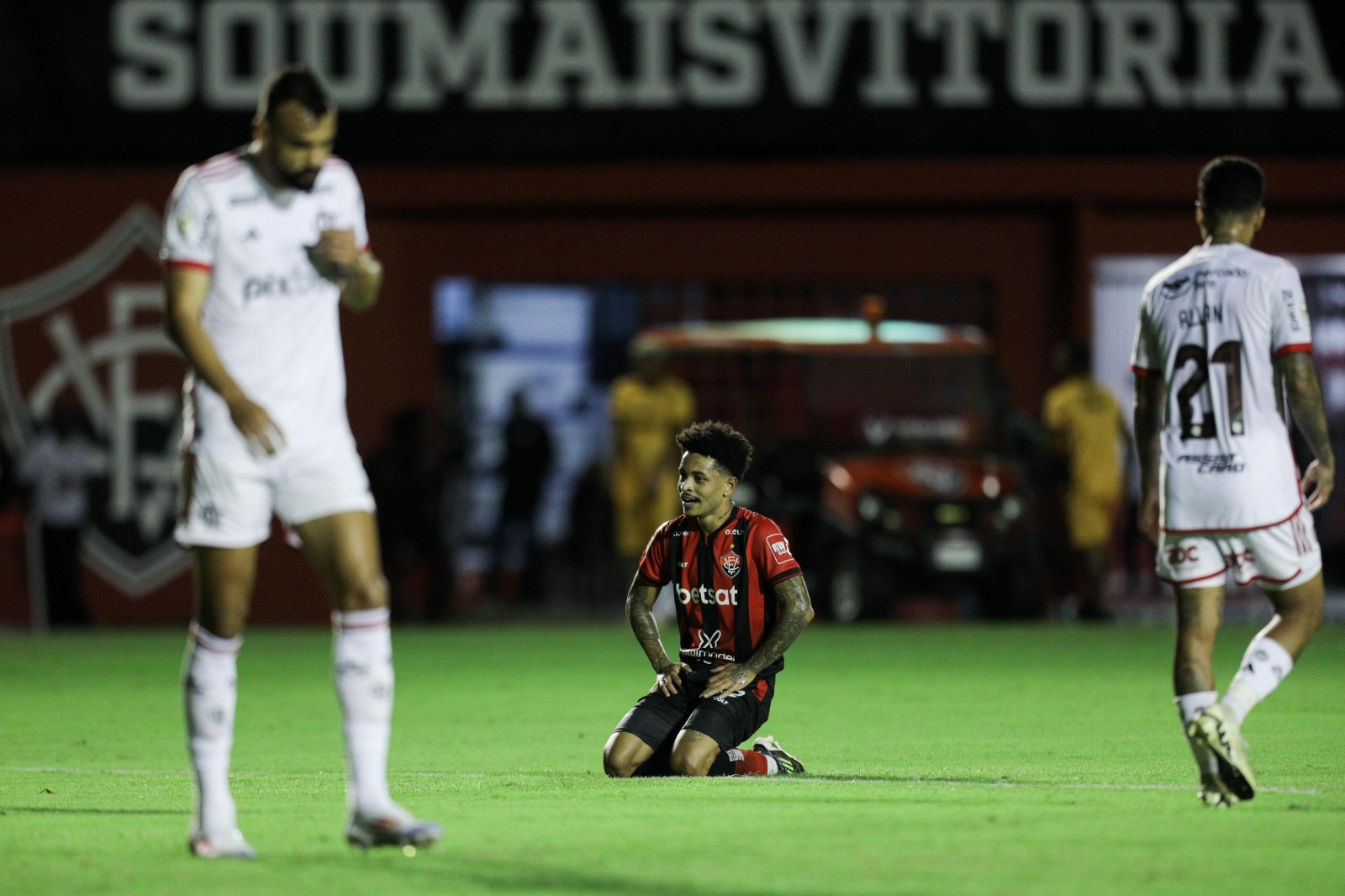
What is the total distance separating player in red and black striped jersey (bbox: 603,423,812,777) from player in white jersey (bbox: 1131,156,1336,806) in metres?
1.64

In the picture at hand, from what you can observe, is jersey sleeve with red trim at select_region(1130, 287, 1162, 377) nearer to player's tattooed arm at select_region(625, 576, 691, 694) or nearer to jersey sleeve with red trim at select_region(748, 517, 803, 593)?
jersey sleeve with red trim at select_region(748, 517, 803, 593)

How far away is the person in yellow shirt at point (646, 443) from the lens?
17969mm

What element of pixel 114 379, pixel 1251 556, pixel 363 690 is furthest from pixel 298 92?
pixel 114 379

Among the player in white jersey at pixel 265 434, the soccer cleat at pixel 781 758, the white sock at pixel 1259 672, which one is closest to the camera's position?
the player in white jersey at pixel 265 434

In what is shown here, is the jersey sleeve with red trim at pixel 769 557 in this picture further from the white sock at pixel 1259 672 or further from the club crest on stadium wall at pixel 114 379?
the club crest on stadium wall at pixel 114 379

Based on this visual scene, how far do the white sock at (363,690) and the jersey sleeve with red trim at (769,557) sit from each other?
2.43 meters

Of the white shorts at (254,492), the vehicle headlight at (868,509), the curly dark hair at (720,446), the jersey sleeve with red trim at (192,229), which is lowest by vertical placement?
the vehicle headlight at (868,509)

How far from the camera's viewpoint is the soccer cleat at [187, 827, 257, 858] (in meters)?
6.06

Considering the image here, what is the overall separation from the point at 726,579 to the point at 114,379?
13.2 m

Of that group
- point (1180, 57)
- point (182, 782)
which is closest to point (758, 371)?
point (1180, 57)

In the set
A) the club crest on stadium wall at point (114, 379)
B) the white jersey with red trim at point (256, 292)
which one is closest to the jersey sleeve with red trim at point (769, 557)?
the white jersey with red trim at point (256, 292)

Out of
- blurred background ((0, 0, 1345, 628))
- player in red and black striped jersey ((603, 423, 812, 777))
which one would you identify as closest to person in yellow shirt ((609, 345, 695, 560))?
blurred background ((0, 0, 1345, 628))

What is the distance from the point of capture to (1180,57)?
65.6ft

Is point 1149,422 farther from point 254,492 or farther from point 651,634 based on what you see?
point 254,492
